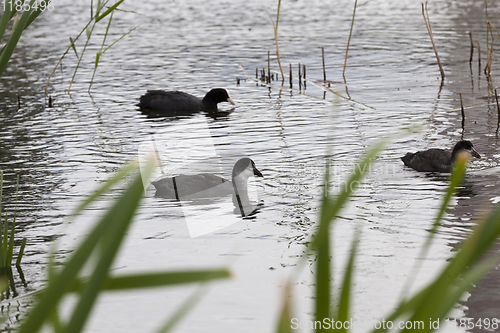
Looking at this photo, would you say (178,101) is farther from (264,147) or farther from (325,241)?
(325,241)

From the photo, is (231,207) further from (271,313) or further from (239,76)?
(239,76)

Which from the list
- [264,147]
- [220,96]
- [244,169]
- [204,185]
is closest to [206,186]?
[204,185]

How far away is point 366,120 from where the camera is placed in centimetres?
1252

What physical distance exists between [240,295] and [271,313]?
1.36ft

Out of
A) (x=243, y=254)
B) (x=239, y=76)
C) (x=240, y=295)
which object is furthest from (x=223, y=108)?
(x=240, y=295)

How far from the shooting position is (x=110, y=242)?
3.44 feet

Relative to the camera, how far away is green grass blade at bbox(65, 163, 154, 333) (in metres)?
1.01

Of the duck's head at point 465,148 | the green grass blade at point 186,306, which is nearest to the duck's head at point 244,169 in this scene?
the duck's head at point 465,148

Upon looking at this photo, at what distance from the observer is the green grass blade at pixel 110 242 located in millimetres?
1008

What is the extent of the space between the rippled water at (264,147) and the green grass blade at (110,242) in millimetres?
233

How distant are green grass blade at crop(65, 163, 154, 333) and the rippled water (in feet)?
0.76

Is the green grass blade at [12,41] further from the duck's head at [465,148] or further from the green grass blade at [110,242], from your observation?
the duck's head at [465,148]

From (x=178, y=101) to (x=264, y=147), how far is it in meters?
4.07

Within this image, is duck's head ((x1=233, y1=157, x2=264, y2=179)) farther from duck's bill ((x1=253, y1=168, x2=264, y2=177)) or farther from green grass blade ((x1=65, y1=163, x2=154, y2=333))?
green grass blade ((x1=65, y1=163, x2=154, y2=333))
